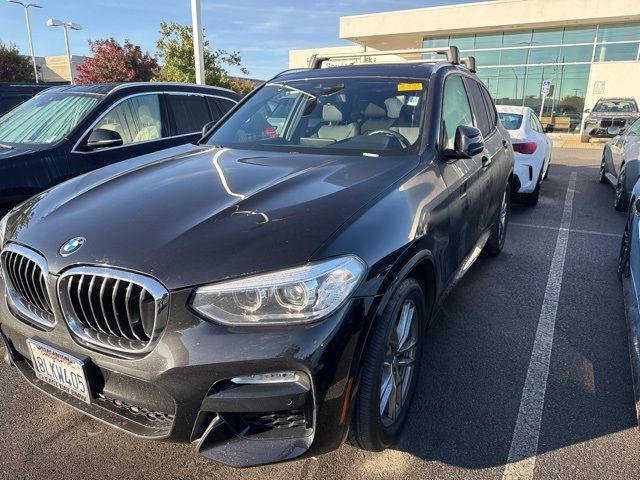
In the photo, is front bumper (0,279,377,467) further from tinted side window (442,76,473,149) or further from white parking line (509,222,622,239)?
white parking line (509,222,622,239)

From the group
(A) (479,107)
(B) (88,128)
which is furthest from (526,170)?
(B) (88,128)

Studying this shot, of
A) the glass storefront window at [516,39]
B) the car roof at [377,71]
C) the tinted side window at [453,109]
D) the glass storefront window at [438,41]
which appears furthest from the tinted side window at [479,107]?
the glass storefront window at [438,41]

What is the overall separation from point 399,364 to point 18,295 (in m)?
1.81

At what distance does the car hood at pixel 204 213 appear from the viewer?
5.98ft

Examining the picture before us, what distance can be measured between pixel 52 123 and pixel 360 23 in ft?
86.7

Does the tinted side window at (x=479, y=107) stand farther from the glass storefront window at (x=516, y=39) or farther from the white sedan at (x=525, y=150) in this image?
the glass storefront window at (x=516, y=39)

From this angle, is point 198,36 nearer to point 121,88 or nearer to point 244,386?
point 121,88

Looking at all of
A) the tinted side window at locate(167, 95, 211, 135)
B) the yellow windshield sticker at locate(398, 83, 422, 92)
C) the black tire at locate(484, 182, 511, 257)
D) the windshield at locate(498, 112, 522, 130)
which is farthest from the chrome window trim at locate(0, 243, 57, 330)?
the windshield at locate(498, 112, 522, 130)

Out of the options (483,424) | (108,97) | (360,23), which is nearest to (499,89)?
(360,23)

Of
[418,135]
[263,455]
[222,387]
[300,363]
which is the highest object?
[418,135]

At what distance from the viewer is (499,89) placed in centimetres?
2473

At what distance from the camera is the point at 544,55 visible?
2369 cm

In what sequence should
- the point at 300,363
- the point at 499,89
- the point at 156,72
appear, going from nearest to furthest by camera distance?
the point at 300,363 → the point at 156,72 → the point at 499,89

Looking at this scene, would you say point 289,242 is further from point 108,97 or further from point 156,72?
point 156,72
